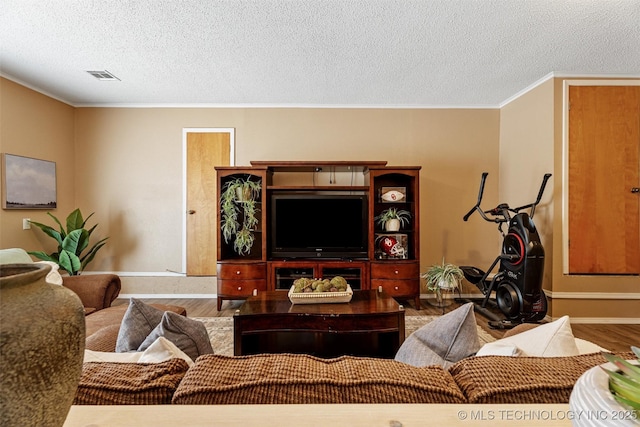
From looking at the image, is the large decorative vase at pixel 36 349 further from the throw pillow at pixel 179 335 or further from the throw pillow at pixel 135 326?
the throw pillow at pixel 135 326

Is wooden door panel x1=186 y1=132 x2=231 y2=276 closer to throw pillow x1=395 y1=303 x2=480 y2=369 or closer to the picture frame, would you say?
the picture frame

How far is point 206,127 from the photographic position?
419 centimetres

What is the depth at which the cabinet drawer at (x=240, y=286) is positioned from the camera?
3684 millimetres

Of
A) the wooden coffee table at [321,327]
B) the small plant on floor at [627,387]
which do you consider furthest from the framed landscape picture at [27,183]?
the small plant on floor at [627,387]

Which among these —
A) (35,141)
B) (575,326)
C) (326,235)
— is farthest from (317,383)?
(35,141)

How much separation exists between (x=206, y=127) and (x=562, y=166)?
167 inches

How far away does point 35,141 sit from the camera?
361 cm

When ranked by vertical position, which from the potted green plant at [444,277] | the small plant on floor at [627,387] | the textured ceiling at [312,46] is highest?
the textured ceiling at [312,46]

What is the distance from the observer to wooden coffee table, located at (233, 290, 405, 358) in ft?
6.92

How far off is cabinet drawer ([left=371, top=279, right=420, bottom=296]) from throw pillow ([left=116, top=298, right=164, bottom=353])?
2.77 metres

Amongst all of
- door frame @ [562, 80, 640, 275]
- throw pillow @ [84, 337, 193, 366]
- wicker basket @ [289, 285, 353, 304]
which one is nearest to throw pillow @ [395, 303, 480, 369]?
throw pillow @ [84, 337, 193, 366]

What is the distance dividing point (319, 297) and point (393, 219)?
1838mm

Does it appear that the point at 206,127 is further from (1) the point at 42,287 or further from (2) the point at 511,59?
(1) the point at 42,287

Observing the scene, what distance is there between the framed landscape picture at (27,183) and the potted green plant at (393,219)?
4.05 meters
